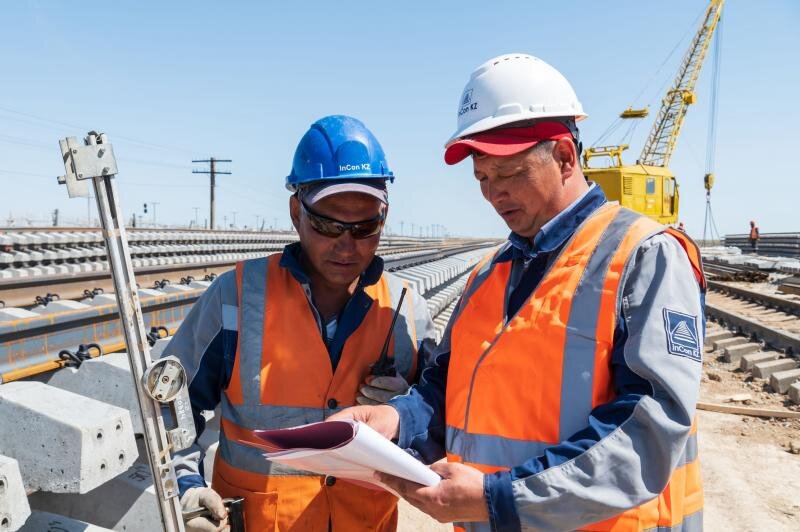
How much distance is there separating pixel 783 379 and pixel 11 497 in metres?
8.77

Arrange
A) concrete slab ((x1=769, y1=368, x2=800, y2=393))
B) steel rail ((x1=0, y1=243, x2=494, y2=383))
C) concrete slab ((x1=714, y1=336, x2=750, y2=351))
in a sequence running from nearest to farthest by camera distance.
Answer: steel rail ((x1=0, y1=243, x2=494, y2=383)) → concrete slab ((x1=769, y1=368, x2=800, y2=393)) → concrete slab ((x1=714, y1=336, x2=750, y2=351))

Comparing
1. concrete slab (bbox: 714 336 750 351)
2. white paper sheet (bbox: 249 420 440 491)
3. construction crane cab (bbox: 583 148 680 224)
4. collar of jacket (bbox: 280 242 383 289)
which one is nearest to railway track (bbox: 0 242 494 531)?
white paper sheet (bbox: 249 420 440 491)

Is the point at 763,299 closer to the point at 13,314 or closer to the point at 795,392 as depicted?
the point at 795,392

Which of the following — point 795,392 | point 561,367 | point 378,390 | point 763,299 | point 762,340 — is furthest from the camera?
point 763,299

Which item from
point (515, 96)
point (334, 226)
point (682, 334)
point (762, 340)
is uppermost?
point (515, 96)

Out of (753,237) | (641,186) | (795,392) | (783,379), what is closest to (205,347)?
(795,392)

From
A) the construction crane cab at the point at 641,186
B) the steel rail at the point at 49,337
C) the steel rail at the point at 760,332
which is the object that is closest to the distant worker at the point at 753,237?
the construction crane cab at the point at 641,186

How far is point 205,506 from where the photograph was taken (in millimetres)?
1962

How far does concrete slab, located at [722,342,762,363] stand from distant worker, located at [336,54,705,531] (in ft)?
29.5

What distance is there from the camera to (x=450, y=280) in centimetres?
1056

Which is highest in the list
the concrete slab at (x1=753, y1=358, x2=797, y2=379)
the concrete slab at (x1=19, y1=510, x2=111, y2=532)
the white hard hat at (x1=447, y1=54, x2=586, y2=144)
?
A: the white hard hat at (x1=447, y1=54, x2=586, y2=144)

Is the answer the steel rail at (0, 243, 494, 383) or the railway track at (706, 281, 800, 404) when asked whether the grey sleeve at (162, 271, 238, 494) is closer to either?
the steel rail at (0, 243, 494, 383)

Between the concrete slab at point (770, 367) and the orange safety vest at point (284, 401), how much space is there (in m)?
8.05

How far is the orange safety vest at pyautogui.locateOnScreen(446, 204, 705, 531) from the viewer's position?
1610 mm
